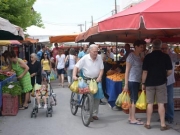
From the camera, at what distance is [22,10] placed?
17.2 metres

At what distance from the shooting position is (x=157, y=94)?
5.80 meters

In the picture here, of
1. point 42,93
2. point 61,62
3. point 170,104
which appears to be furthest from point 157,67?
point 61,62

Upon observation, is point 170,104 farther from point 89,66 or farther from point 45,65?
point 45,65

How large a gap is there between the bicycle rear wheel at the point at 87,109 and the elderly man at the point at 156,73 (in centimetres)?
124

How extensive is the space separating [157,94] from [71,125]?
82.0 inches

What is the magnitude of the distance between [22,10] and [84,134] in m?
13.0

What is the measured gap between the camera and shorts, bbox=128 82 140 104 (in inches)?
243

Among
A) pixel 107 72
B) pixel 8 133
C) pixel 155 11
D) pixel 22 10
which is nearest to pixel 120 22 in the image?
pixel 155 11

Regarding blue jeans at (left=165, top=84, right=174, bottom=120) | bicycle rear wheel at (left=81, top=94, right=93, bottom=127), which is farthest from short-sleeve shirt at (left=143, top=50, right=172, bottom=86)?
bicycle rear wheel at (left=81, top=94, right=93, bottom=127)

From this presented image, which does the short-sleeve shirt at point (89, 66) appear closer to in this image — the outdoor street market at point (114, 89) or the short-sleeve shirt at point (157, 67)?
the outdoor street market at point (114, 89)

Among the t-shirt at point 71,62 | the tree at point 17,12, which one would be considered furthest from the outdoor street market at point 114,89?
the tree at point 17,12

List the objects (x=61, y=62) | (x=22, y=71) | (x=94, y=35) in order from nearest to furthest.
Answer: (x=22, y=71)
(x=94, y=35)
(x=61, y=62)

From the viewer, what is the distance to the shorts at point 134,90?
617 cm

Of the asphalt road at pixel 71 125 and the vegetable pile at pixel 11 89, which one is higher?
the vegetable pile at pixel 11 89
